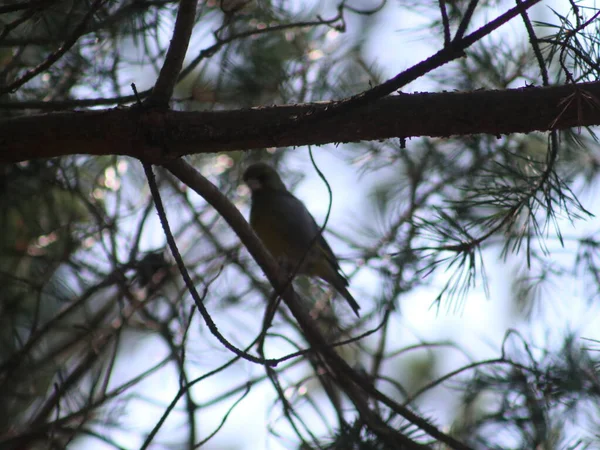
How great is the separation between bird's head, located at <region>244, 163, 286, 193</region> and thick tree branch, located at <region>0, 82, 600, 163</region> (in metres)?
2.04

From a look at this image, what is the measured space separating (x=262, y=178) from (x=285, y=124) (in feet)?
7.58

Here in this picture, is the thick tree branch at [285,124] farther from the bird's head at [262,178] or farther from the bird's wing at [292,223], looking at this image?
the bird's wing at [292,223]

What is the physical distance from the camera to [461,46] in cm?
145

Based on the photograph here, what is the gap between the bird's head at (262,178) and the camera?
396cm

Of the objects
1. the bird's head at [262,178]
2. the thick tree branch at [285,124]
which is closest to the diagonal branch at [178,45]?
the thick tree branch at [285,124]

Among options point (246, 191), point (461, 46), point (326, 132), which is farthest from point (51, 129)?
point (246, 191)

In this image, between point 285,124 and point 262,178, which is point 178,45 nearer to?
point 285,124

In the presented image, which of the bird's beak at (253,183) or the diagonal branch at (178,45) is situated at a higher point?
the bird's beak at (253,183)

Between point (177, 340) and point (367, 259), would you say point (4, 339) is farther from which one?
point (367, 259)

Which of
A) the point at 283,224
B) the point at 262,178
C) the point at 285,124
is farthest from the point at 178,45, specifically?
the point at 283,224

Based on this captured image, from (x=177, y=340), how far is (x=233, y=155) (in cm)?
128

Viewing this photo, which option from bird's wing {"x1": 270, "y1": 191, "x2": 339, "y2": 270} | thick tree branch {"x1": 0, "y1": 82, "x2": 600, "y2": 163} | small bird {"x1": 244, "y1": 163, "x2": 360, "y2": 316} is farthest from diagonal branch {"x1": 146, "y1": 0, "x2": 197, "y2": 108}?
bird's wing {"x1": 270, "y1": 191, "x2": 339, "y2": 270}

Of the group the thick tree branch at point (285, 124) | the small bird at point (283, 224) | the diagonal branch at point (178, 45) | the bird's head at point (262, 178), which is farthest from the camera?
the small bird at point (283, 224)

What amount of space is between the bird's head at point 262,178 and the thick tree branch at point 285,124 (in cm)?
204
